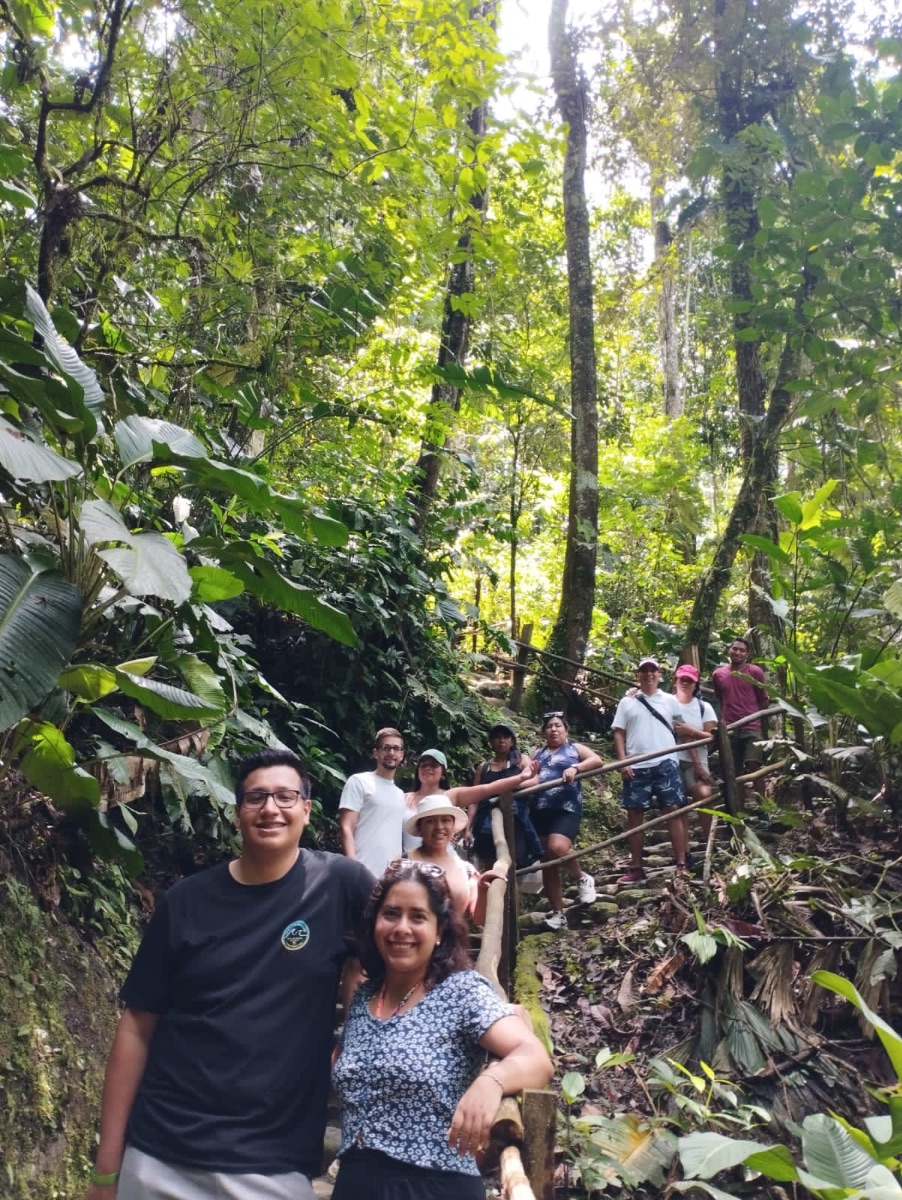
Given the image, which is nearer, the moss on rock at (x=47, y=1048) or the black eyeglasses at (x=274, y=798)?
the black eyeglasses at (x=274, y=798)

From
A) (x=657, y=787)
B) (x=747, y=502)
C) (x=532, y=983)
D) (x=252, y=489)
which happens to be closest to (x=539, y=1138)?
(x=252, y=489)

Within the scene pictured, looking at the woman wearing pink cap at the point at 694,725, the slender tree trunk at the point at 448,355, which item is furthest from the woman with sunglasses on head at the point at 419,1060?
the slender tree trunk at the point at 448,355

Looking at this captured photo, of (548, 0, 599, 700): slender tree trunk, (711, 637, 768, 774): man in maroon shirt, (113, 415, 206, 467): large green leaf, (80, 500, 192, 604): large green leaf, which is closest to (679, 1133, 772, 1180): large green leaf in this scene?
(80, 500, 192, 604): large green leaf

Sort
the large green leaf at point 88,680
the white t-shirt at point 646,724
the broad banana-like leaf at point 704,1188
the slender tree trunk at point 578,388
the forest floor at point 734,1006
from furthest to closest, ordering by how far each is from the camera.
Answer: the slender tree trunk at point 578,388, the white t-shirt at point 646,724, the forest floor at point 734,1006, the large green leaf at point 88,680, the broad banana-like leaf at point 704,1188

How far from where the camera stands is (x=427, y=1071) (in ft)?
5.85

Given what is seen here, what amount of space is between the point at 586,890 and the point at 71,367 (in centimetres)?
473

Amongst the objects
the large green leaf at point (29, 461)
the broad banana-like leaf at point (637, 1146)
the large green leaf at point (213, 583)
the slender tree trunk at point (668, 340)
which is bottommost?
the broad banana-like leaf at point (637, 1146)

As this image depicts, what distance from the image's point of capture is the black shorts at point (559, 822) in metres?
5.97

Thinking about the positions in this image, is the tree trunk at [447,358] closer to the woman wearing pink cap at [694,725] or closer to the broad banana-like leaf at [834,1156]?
the woman wearing pink cap at [694,725]

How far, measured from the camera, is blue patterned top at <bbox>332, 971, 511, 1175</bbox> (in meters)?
1.77

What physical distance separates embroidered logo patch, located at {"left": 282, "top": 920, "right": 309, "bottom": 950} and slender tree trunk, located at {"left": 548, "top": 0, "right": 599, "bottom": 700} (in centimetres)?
842

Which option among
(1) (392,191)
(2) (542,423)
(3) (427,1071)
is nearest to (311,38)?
(1) (392,191)

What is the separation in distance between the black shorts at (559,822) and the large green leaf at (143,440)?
12.6ft

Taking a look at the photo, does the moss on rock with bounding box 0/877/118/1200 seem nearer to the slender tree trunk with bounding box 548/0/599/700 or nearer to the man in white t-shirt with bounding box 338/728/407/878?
the man in white t-shirt with bounding box 338/728/407/878
